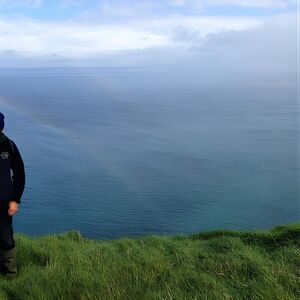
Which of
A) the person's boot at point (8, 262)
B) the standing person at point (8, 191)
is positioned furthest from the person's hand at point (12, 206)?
the person's boot at point (8, 262)

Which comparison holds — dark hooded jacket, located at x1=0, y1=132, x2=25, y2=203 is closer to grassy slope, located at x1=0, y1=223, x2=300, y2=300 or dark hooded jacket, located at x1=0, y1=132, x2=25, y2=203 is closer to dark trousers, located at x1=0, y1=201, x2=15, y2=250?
dark trousers, located at x1=0, y1=201, x2=15, y2=250

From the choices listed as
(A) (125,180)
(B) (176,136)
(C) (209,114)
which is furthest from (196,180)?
(C) (209,114)

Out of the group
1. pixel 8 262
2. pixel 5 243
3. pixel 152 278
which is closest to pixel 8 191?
pixel 5 243

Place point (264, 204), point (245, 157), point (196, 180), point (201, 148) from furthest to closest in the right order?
point (201, 148) < point (245, 157) < point (196, 180) < point (264, 204)

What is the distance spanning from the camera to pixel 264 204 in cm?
4141

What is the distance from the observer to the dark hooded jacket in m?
5.39

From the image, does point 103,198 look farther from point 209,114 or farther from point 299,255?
point 209,114

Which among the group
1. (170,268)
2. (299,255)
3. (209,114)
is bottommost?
(209,114)

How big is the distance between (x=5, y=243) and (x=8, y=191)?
0.68 meters

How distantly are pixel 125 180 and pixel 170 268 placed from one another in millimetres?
48174

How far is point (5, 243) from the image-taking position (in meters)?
5.53

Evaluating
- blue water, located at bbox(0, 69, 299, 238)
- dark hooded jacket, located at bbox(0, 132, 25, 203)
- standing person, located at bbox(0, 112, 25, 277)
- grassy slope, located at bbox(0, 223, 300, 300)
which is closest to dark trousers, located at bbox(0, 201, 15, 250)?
standing person, located at bbox(0, 112, 25, 277)

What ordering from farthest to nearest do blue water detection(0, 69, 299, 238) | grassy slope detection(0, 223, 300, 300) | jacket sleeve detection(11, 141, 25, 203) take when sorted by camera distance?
blue water detection(0, 69, 299, 238) → jacket sleeve detection(11, 141, 25, 203) → grassy slope detection(0, 223, 300, 300)

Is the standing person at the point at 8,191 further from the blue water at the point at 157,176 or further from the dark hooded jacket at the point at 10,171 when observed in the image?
the blue water at the point at 157,176
